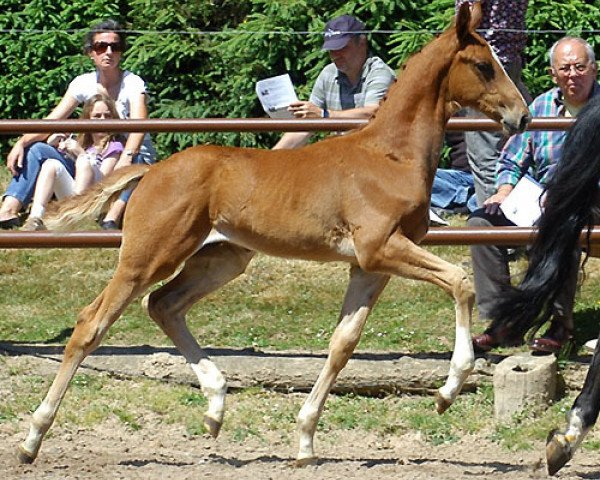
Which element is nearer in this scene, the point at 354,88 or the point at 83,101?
the point at 354,88

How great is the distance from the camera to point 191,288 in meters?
7.23

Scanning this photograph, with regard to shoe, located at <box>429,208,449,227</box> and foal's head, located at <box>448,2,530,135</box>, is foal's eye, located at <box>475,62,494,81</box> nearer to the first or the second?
foal's head, located at <box>448,2,530,135</box>

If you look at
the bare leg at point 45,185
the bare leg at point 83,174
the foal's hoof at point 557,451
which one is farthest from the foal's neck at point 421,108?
the bare leg at point 45,185

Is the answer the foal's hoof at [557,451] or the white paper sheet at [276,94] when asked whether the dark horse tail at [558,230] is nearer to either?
the foal's hoof at [557,451]

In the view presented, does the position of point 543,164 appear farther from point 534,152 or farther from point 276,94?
point 276,94

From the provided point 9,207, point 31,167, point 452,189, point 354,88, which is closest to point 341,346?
point 354,88

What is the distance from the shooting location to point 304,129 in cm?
802

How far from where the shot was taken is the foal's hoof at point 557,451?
6270 mm

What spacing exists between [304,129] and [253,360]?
1.39m

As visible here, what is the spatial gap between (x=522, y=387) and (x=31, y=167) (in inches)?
142

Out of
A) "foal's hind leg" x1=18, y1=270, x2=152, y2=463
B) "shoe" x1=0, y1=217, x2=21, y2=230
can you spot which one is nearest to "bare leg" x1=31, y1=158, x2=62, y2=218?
"shoe" x1=0, y1=217, x2=21, y2=230

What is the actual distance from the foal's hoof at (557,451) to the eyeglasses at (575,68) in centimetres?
260

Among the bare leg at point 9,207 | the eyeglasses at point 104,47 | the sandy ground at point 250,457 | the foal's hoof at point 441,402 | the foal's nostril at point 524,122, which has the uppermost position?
the foal's nostril at point 524,122

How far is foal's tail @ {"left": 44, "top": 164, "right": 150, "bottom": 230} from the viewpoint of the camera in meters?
7.12
